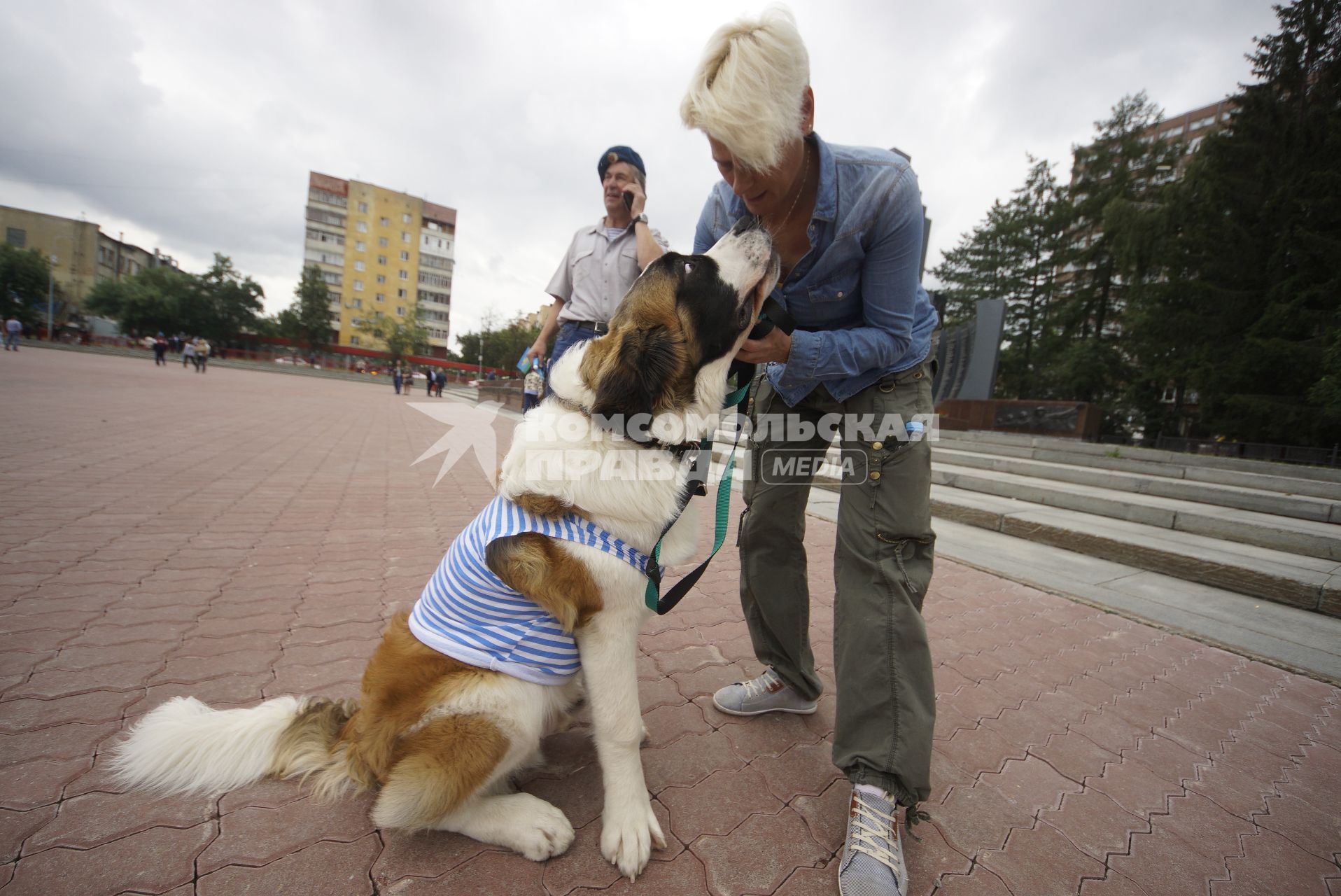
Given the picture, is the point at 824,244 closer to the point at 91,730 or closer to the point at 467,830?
the point at 467,830

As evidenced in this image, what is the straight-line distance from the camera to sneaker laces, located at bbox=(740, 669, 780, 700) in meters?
2.30

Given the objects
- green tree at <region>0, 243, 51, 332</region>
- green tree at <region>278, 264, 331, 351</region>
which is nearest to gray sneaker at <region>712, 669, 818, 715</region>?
green tree at <region>0, 243, 51, 332</region>

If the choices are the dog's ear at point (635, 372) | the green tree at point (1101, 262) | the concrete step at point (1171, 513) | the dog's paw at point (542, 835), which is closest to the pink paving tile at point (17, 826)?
the dog's paw at point (542, 835)

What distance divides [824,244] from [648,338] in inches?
27.8

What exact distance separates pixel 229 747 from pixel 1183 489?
31.5 ft

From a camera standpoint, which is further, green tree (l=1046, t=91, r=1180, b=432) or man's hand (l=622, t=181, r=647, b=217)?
green tree (l=1046, t=91, r=1180, b=432)

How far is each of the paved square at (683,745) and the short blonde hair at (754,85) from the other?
7.13ft

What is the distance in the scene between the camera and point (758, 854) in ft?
5.30

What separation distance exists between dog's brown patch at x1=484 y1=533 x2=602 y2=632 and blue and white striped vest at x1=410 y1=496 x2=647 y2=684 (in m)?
0.04

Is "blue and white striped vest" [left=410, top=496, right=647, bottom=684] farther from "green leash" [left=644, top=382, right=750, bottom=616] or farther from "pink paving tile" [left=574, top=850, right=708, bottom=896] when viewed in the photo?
"pink paving tile" [left=574, top=850, right=708, bottom=896]

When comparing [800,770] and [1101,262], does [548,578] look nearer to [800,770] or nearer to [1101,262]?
[800,770]

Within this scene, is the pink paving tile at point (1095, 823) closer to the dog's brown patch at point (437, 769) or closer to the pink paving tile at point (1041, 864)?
the pink paving tile at point (1041, 864)

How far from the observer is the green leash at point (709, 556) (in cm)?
169

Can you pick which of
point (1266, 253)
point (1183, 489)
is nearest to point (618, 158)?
point (1183, 489)
